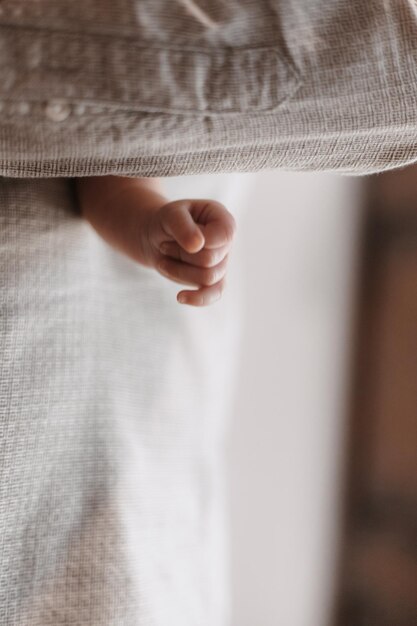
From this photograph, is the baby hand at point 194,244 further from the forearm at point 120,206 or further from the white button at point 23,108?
the white button at point 23,108

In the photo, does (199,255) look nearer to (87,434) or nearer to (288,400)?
(87,434)

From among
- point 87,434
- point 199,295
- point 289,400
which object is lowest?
point 289,400

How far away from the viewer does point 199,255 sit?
0.46 meters

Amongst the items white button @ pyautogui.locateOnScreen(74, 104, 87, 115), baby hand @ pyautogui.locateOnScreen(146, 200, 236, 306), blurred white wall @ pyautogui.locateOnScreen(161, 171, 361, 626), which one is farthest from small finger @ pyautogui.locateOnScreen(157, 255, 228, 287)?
blurred white wall @ pyautogui.locateOnScreen(161, 171, 361, 626)

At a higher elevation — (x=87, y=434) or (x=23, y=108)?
(x=23, y=108)

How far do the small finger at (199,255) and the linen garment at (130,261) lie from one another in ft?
0.19

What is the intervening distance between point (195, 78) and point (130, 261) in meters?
0.27

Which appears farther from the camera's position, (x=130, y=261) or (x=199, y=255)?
(x=130, y=261)

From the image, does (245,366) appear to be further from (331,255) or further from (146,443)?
(146,443)

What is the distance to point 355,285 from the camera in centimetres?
128

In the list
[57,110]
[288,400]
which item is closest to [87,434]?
[57,110]

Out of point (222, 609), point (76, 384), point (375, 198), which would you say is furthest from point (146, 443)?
point (375, 198)

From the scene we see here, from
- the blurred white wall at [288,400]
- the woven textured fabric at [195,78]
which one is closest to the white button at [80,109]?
the woven textured fabric at [195,78]

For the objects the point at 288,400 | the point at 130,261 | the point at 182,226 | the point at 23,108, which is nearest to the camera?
the point at 23,108
